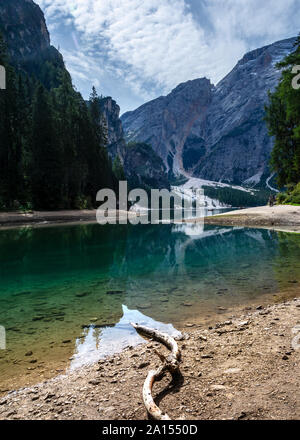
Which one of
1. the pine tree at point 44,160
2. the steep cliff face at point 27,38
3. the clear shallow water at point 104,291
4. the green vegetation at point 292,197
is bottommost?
the clear shallow water at point 104,291

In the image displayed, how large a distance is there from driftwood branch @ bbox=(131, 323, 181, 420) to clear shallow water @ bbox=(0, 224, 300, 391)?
118 centimetres

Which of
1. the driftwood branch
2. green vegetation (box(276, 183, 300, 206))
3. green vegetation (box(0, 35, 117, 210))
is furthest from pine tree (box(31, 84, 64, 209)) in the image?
the driftwood branch

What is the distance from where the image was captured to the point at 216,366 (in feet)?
16.7

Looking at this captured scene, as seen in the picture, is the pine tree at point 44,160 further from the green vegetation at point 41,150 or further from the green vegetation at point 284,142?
the green vegetation at point 284,142

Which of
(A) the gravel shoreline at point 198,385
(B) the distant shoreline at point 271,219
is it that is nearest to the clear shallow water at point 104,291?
(A) the gravel shoreline at point 198,385

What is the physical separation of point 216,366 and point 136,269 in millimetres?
11389

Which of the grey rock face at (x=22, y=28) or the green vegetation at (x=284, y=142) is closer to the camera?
the green vegetation at (x=284, y=142)

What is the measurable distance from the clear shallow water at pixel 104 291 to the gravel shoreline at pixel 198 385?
3.20 ft

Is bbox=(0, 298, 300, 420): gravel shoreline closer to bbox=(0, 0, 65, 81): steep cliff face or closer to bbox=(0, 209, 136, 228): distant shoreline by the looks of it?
bbox=(0, 209, 136, 228): distant shoreline

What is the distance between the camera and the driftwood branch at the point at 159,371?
368 cm

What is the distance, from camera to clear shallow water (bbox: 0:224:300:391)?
6.93 meters

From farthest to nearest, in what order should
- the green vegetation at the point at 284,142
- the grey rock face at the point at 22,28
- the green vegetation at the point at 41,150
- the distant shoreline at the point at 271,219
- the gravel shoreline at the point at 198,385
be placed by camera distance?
the grey rock face at the point at 22,28 → the green vegetation at the point at 41,150 → the green vegetation at the point at 284,142 → the distant shoreline at the point at 271,219 → the gravel shoreline at the point at 198,385
